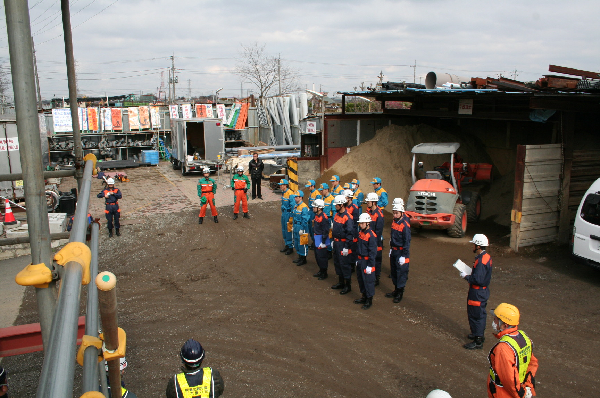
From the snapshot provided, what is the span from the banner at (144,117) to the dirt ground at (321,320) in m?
20.2

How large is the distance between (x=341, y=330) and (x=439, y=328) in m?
1.63

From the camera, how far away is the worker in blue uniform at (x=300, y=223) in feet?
33.7

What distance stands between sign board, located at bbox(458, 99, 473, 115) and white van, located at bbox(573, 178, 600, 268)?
547cm

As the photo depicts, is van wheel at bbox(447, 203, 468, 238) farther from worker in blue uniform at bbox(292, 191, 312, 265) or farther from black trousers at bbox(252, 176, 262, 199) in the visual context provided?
black trousers at bbox(252, 176, 262, 199)

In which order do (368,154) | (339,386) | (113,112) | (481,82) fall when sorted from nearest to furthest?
(339,386) < (481,82) < (368,154) < (113,112)

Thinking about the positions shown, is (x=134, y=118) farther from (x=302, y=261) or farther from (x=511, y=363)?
(x=511, y=363)

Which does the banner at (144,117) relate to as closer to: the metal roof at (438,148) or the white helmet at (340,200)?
the metal roof at (438,148)

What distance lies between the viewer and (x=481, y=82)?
478 inches

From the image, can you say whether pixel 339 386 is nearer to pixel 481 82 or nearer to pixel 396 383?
pixel 396 383

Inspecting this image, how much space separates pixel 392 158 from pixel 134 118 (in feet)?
67.6

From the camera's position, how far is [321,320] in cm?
768

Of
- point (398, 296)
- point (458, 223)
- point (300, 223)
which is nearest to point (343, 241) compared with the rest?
point (398, 296)

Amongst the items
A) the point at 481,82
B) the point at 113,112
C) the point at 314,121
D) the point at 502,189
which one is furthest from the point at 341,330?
the point at 113,112

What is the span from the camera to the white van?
A: 28.1 ft
